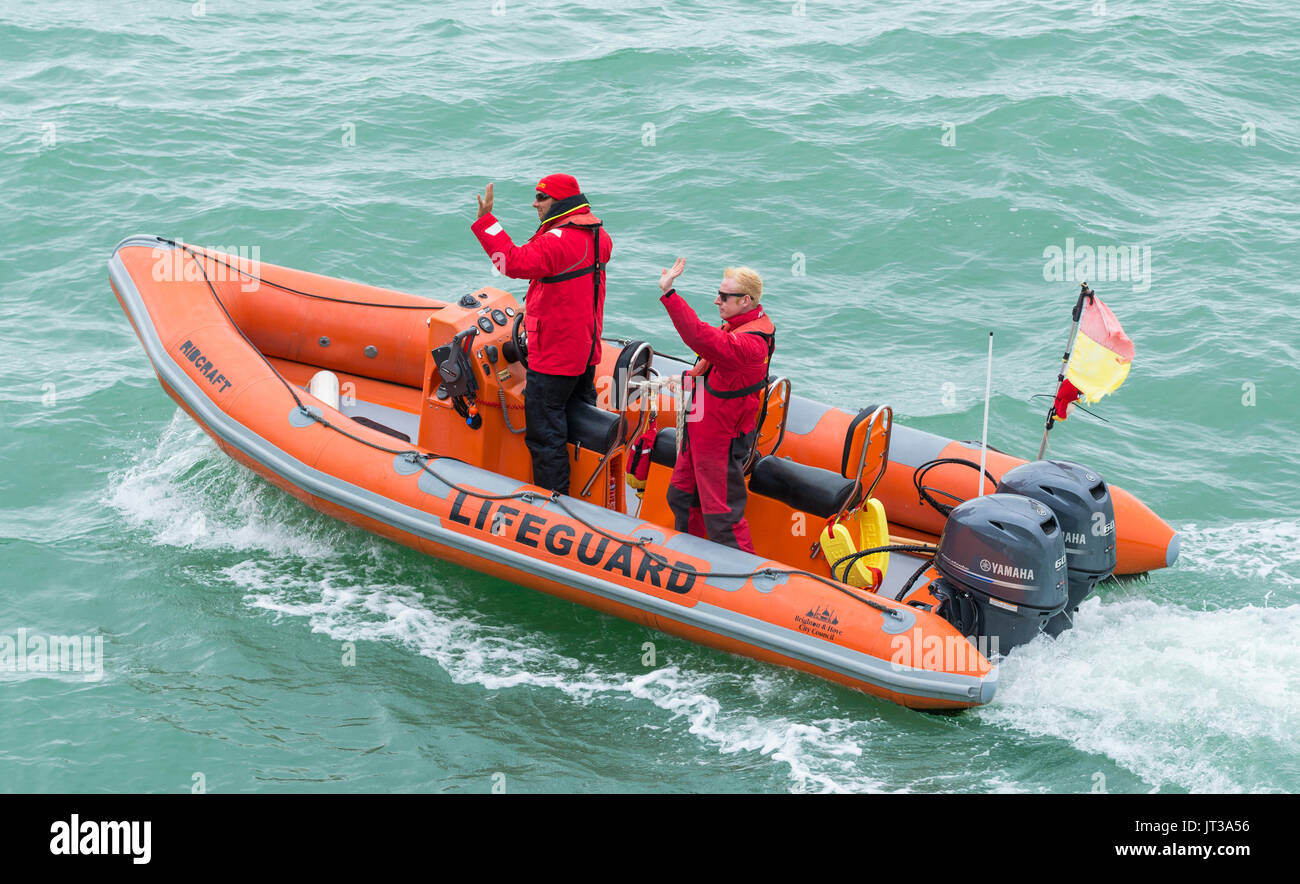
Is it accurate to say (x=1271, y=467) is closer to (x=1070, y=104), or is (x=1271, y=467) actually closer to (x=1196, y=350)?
(x=1196, y=350)

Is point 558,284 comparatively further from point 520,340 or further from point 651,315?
point 651,315

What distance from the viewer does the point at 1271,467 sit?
7742 millimetres

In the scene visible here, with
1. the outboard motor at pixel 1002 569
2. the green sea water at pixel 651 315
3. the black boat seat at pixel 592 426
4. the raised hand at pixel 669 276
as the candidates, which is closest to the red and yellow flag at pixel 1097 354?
the outboard motor at pixel 1002 569

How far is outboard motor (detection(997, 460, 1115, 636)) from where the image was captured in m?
5.58

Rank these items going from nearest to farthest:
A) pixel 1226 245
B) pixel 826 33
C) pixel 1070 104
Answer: pixel 1226 245 → pixel 1070 104 → pixel 826 33

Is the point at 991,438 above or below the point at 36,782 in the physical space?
above

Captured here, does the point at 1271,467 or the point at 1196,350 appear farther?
the point at 1196,350

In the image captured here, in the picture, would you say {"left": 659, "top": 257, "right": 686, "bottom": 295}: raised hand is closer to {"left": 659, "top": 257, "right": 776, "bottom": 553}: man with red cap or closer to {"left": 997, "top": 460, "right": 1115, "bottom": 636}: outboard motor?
{"left": 659, "top": 257, "right": 776, "bottom": 553}: man with red cap

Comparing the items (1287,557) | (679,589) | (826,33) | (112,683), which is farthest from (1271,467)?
(826,33)

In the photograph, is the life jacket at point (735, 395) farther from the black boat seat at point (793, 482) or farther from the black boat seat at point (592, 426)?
the black boat seat at point (592, 426)
